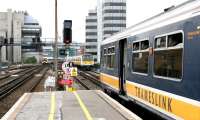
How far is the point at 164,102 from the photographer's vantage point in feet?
34.1

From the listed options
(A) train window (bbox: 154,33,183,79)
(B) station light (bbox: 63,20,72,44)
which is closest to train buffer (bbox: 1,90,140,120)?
(A) train window (bbox: 154,33,183,79)

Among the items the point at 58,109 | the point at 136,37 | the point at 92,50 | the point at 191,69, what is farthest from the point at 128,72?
the point at 92,50

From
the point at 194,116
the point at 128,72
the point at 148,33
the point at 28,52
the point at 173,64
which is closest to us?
the point at 194,116

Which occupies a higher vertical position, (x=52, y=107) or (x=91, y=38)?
(x=91, y=38)

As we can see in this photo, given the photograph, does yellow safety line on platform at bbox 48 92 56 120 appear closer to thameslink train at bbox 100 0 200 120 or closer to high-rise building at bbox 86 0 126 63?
thameslink train at bbox 100 0 200 120

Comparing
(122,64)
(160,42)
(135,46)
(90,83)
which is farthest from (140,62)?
(90,83)

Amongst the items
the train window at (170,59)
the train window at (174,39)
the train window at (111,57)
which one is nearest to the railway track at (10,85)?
the train window at (111,57)

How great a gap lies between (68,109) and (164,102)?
407 cm

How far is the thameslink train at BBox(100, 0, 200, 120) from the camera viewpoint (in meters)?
8.56

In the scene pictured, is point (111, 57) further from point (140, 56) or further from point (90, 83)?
point (90, 83)

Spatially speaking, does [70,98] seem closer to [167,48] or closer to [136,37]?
[136,37]

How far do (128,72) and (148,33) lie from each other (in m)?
3.10

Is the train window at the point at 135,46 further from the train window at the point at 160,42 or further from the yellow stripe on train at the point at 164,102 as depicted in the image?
the train window at the point at 160,42

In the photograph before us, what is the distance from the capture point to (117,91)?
17.5 m
